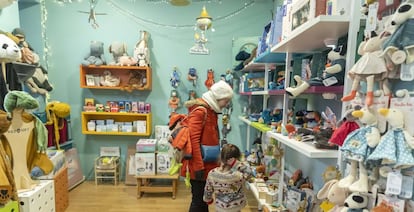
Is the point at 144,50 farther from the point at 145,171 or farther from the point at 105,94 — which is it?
the point at 145,171

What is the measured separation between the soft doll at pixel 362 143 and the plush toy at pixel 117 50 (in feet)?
9.68

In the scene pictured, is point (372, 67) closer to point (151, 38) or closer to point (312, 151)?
point (312, 151)

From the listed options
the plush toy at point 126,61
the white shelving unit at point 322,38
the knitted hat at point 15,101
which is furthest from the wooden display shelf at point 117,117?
the white shelving unit at point 322,38

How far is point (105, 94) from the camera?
3.43 meters

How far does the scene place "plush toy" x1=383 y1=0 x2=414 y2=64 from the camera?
2.28 ft

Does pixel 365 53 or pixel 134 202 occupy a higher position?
pixel 365 53

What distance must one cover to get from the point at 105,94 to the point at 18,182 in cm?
167

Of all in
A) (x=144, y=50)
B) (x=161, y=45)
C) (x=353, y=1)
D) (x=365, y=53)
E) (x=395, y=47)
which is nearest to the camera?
(x=395, y=47)

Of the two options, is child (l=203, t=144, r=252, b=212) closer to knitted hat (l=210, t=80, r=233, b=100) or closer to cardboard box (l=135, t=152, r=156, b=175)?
knitted hat (l=210, t=80, r=233, b=100)

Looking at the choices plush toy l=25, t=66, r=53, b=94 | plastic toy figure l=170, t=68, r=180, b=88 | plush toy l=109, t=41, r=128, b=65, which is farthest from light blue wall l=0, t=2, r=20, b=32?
plastic toy figure l=170, t=68, r=180, b=88

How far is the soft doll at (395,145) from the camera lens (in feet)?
2.27

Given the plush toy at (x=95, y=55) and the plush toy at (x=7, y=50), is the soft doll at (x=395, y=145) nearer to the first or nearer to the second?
the plush toy at (x=7, y=50)

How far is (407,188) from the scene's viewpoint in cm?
71

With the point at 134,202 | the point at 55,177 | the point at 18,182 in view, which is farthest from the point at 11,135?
the point at 134,202
